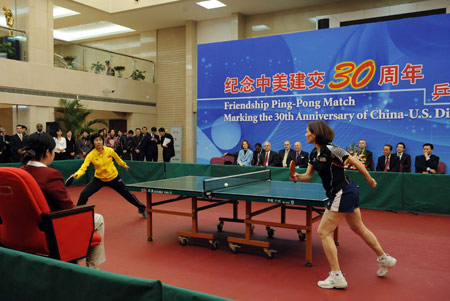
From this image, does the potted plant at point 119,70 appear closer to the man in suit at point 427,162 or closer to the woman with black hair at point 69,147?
the woman with black hair at point 69,147

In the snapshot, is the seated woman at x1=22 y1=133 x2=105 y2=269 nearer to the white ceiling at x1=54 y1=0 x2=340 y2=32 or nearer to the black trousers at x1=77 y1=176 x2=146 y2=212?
the black trousers at x1=77 y1=176 x2=146 y2=212

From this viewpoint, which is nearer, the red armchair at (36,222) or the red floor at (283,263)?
the red armchair at (36,222)

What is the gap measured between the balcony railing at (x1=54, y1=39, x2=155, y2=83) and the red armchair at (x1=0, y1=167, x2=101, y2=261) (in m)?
13.9

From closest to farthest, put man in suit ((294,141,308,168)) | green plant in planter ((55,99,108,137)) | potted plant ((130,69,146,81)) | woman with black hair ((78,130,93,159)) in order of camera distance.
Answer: man in suit ((294,141,308,168))
woman with black hair ((78,130,93,159))
green plant in planter ((55,99,108,137))
potted plant ((130,69,146,81))

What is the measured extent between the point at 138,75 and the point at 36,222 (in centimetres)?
1733

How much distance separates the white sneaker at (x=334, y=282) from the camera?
449cm

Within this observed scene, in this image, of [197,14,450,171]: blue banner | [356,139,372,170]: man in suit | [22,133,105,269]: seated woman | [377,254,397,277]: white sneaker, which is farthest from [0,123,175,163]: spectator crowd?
[22,133,105,269]: seated woman

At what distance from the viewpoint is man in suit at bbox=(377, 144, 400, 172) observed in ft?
35.1

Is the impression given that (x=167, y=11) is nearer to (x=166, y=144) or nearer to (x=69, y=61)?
(x=69, y=61)

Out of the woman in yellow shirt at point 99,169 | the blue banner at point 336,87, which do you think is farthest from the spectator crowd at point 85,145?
the woman in yellow shirt at point 99,169

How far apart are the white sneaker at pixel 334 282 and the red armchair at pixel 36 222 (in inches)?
98.8

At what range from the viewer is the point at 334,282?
14.8 ft

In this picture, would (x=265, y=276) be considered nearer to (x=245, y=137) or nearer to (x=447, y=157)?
(x=447, y=157)

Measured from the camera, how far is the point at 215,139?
1518 cm
